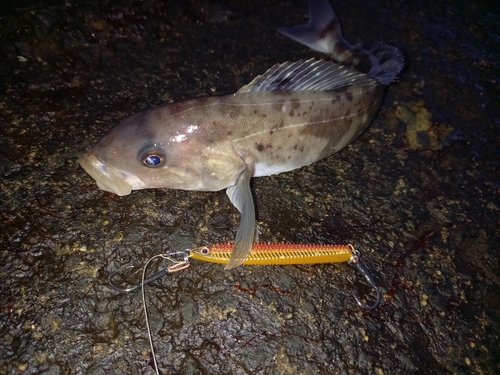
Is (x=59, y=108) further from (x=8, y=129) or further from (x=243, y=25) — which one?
(x=243, y=25)

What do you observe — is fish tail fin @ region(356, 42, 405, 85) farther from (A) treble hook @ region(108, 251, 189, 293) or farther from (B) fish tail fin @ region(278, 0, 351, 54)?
(A) treble hook @ region(108, 251, 189, 293)

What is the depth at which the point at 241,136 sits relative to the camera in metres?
2.90

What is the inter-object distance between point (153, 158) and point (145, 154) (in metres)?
0.06

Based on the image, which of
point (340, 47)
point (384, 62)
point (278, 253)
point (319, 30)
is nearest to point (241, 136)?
point (278, 253)

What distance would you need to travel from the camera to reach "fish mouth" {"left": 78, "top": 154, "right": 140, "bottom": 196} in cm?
267

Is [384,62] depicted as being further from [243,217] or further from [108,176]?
[108,176]

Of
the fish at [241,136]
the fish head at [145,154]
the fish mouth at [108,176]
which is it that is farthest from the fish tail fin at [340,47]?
the fish mouth at [108,176]

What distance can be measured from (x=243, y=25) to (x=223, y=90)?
1.56 metres

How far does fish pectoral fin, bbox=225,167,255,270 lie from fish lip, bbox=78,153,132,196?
823 millimetres

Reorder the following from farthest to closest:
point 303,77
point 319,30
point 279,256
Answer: point 319,30 < point 303,77 < point 279,256

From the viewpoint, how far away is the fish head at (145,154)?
2648 millimetres

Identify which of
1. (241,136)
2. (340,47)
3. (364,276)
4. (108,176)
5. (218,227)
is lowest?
(218,227)

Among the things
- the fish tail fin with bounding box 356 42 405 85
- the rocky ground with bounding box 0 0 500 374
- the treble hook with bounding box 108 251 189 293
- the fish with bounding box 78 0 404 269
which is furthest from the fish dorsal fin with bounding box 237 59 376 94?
the treble hook with bounding box 108 251 189 293

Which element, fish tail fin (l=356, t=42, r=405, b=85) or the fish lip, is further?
fish tail fin (l=356, t=42, r=405, b=85)
